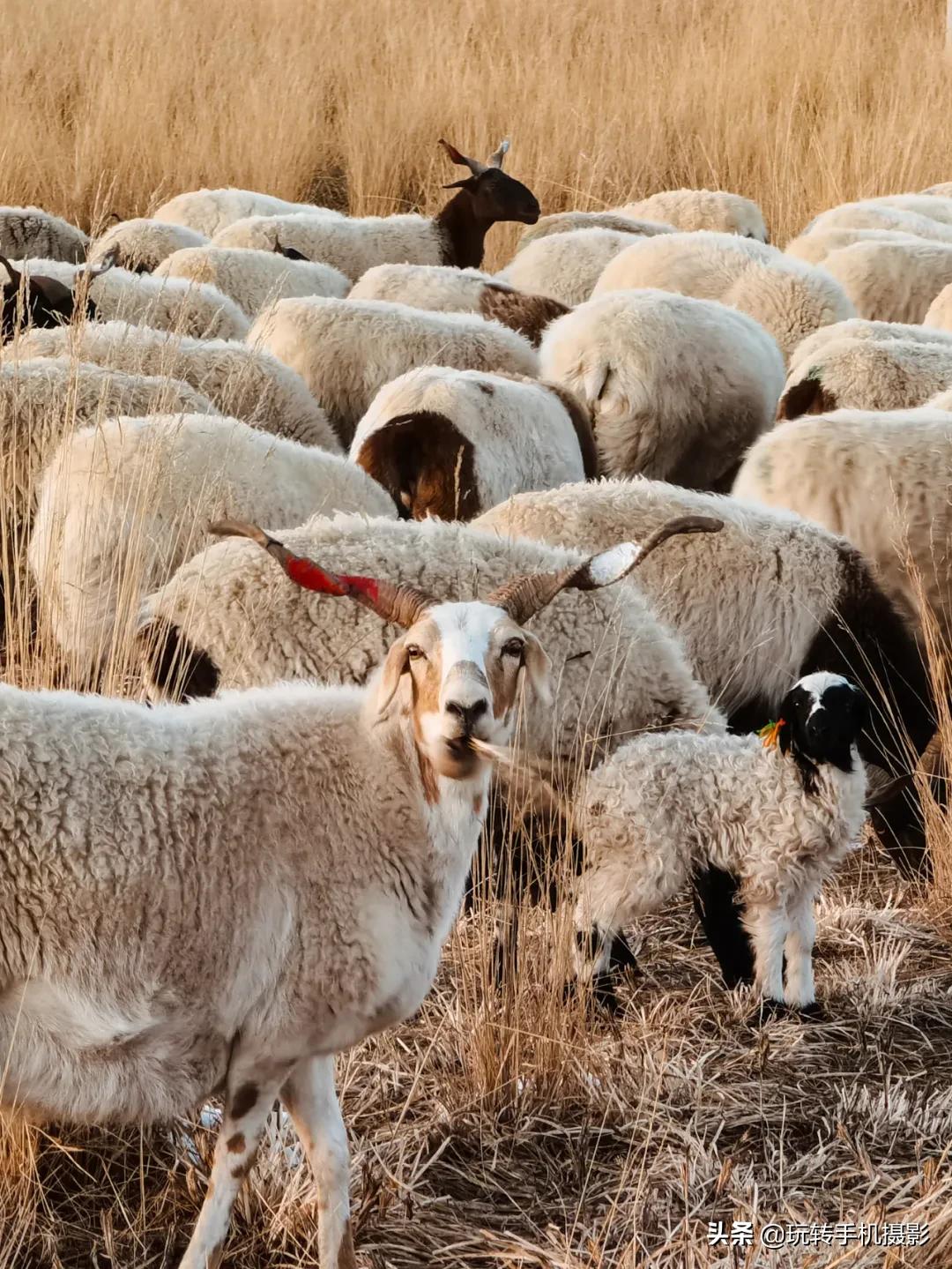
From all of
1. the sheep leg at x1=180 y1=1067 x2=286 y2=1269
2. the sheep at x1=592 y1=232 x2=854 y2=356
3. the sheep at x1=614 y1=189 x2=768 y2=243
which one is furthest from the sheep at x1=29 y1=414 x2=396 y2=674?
the sheep at x1=614 y1=189 x2=768 y2=243

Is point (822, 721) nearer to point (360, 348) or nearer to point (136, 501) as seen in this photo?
point (136, 501)

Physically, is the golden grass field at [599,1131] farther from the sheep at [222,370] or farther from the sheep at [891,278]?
the sheep at [891,278]

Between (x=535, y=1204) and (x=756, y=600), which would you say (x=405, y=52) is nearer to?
(x=756, y=600)

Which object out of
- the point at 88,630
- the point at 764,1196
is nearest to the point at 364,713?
the point at 764,1196

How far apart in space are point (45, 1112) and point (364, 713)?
2.70ft

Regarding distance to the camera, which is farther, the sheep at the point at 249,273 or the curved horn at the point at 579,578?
the sheep at the point at 249,273

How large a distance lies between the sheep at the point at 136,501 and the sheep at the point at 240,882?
117cm

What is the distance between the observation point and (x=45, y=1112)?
2.41m

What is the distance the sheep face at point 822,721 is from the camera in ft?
11.9

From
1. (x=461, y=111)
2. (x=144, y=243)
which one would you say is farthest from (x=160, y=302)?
(x=461, y=111)

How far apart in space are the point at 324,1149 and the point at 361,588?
3.19 ft

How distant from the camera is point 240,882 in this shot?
256 cm

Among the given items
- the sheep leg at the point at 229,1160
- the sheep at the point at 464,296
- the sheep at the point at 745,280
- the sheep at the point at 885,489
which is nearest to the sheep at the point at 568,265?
the sheep at the point at 745,280

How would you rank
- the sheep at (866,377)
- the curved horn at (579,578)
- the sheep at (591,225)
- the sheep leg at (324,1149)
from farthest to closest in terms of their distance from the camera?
the sheep at (591,225)
the sheep at (866,377)
the curved horn at (579,578)
the sheep leg at (324,1149)
